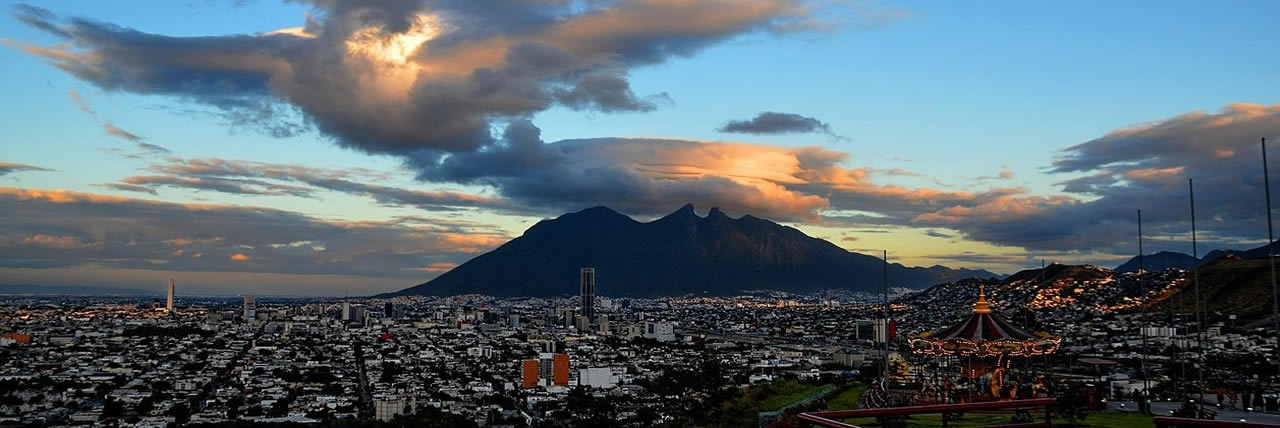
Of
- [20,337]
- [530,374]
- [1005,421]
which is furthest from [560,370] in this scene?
[20,337]

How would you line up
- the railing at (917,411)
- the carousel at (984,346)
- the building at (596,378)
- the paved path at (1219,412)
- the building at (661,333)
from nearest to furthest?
the railing at (917,411) → the paved path at (1219,412) → the carousel at (984,346) → the building at (596,378) → the building at (661,333)

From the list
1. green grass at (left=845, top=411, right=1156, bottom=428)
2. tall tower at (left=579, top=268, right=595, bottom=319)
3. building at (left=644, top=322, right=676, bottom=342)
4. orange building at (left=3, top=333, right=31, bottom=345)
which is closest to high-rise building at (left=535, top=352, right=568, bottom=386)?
building at (left=644, top=322, right=676, bottom=342)

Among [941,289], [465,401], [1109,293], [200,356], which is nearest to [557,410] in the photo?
[465,401]

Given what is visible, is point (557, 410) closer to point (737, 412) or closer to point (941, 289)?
point (737, 412)

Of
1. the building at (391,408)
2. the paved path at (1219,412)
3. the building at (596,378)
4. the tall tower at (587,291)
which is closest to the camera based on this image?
the paved path at (1219,412)

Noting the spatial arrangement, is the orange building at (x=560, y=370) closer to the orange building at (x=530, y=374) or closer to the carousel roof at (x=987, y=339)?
the orange building at (x=530, y=374)

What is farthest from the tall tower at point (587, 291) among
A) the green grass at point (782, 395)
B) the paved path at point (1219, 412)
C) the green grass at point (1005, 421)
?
the green grass at point (1005, 421)
